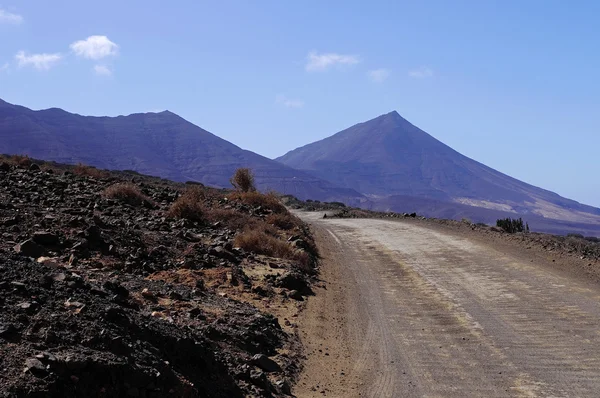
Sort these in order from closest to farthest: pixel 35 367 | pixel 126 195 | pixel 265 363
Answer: pixel 35 367, pixel 265 363, pixel 126 195

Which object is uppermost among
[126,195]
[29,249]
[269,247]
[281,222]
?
[126,195]

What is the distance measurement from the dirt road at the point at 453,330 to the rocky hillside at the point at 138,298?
0.72 meters

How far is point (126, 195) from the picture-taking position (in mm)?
20312

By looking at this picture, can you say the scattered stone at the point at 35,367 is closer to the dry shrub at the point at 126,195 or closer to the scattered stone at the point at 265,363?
the scattered stone at the point at 265,363

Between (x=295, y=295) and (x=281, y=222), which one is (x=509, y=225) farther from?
(x=295, y=295)

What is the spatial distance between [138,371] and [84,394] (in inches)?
22.7

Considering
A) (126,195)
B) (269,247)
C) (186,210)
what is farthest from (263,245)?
(126,195)

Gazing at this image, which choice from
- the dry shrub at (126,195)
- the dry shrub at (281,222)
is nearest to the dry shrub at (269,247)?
the dry shrub at (126,195)

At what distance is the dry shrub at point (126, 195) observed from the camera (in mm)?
20016

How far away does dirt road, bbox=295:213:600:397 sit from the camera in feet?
24.7

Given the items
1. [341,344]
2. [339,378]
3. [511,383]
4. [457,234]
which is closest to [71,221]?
[341,344]

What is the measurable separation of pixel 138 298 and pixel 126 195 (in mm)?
12004

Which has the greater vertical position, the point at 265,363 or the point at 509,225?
the point at 509,225

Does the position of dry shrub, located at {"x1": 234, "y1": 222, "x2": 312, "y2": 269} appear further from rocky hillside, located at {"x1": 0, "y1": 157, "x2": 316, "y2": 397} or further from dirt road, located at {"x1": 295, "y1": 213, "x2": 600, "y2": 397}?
dirt road, located at {"x1": 295, "y1": 213, "x2": 600, "y2": 397}
